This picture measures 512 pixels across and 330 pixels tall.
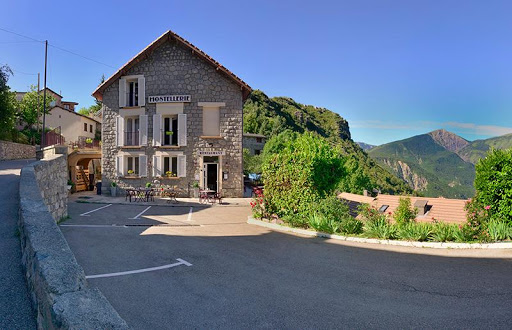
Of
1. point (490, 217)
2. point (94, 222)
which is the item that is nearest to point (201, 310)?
point (490, 217)

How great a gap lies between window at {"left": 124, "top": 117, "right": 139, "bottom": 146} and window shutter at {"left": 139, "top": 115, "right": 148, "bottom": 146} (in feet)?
2.14

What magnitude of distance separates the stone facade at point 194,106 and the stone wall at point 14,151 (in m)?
12.5

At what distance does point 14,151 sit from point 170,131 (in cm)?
1763

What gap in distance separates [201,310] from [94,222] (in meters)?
8.78

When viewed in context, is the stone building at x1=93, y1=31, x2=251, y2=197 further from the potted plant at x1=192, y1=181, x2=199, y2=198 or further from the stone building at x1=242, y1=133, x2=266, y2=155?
the stone building at x1=242, y1=133, x2=266, y2=155

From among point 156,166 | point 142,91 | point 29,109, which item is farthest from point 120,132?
point 29,109

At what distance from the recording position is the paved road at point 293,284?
4055 mm

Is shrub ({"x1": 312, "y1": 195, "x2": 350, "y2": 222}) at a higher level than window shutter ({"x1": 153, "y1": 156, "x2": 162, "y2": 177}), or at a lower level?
lower

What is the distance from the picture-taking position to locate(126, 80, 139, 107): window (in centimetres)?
2104

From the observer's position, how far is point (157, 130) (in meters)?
20.5

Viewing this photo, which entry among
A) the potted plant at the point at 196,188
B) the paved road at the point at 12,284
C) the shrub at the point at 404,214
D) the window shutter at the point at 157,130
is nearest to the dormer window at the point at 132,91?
the window shutter at the point at 157,130

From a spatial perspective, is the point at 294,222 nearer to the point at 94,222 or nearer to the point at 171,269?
the point at 171,269

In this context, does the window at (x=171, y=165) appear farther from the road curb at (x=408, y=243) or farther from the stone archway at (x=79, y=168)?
the road curb at (x=408, y=243)

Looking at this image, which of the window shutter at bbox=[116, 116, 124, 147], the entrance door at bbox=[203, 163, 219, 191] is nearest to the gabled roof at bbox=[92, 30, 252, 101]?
the window shutter at bbox=[116, 116, 124, 147]
